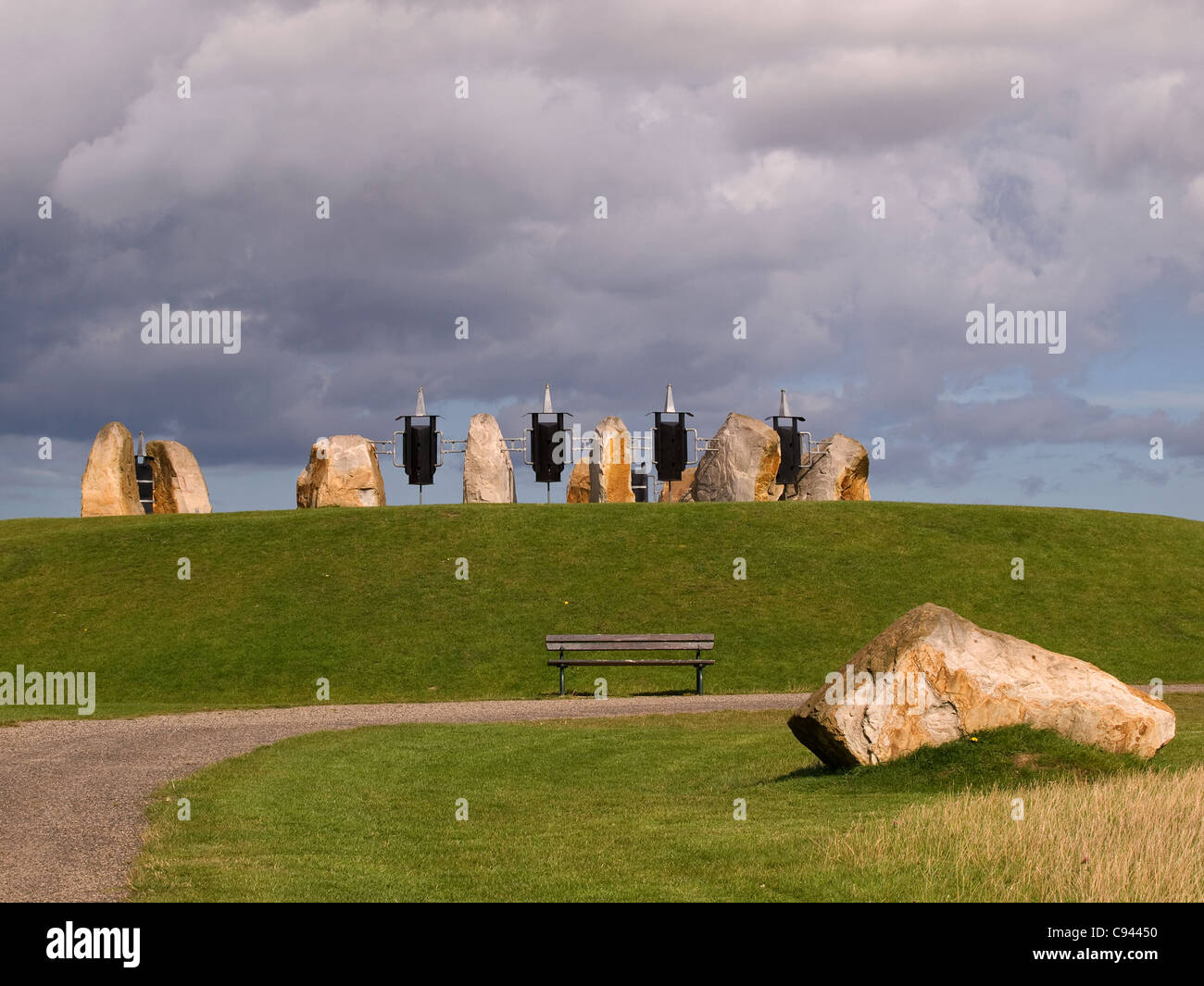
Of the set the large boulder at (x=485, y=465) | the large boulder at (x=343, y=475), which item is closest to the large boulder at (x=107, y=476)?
the large boulder at (x=343, y=475)

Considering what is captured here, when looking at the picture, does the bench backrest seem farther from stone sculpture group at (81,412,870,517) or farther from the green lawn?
stone sculpture group at (81,412,870,517)

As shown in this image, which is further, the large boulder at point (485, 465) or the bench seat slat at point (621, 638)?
the large boulder at point (485, 465)

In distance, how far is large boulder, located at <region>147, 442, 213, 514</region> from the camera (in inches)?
1699

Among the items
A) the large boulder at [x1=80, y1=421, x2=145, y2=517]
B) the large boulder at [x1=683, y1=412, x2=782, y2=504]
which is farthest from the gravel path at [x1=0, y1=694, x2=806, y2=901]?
the large boulder at [x1=80, y1=421, x2=145, y2=517]

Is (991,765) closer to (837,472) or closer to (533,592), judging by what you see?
(533,592)

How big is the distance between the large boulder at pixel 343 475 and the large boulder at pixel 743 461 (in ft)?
38.9

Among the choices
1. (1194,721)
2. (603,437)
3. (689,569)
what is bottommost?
(1194,721)

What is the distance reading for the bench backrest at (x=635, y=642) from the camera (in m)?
24.5

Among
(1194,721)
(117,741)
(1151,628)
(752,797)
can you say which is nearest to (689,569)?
(1151,628)

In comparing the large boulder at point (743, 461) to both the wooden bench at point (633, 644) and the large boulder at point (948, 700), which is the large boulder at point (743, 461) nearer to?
the wooden bench at point (633, 644)

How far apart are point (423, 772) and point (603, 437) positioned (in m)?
29.9

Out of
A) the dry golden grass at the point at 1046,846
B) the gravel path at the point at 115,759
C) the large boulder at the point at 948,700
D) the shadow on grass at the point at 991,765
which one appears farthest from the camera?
the large boulder at the point at 948,700
